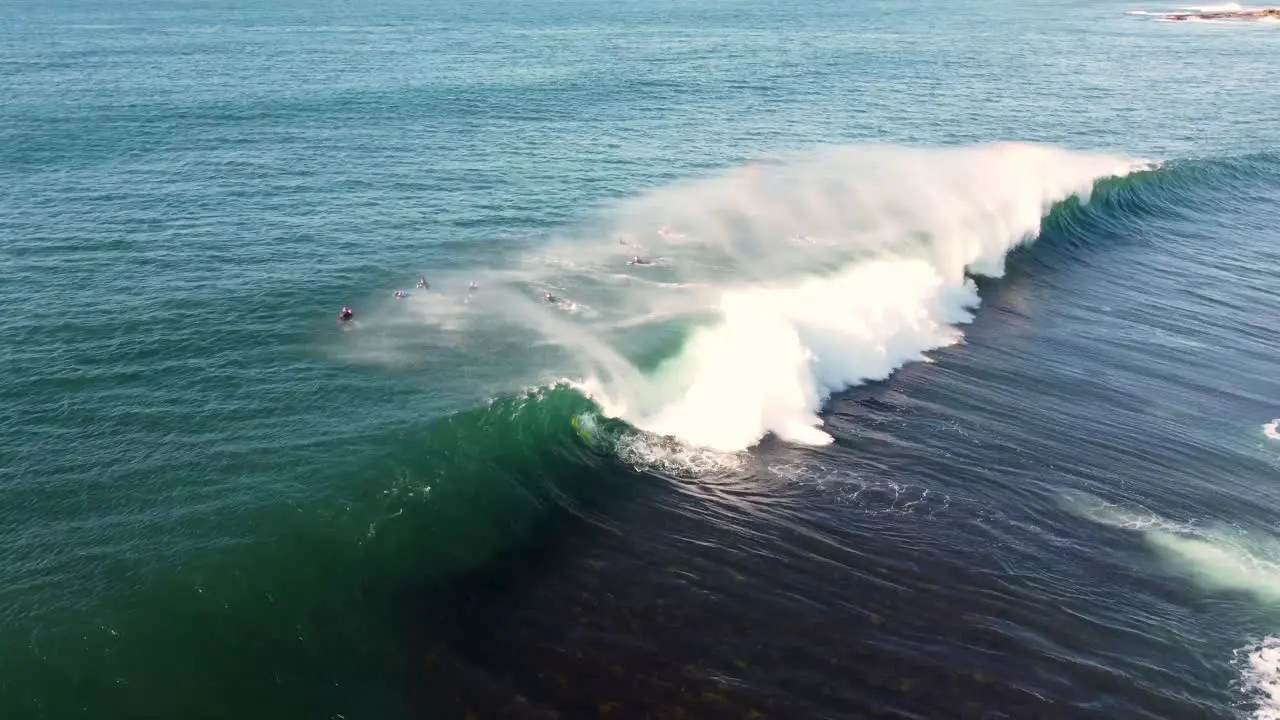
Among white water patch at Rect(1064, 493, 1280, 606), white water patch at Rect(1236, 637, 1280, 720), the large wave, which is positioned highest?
the large wave

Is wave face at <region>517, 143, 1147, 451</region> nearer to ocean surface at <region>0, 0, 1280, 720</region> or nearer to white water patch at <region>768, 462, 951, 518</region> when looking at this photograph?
ocean surface at <region>0, 0, 1280, 720</region>

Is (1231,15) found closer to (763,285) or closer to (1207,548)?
(763,285)

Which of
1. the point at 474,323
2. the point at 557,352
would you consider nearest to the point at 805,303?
the point at 557,352

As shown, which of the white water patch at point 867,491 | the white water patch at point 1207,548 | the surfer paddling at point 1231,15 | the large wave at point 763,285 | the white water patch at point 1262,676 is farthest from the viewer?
the surfer paddling at point 1231,15

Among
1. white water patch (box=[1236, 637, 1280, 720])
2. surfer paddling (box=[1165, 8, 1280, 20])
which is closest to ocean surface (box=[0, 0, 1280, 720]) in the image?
white water patch (box=[1236, 637, 1280, 720])

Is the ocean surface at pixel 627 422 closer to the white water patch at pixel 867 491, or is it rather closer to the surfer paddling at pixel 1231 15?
the white water patch at pixel 867 491

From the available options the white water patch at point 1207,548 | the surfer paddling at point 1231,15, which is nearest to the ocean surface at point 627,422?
the white water patch at point 1207,548
